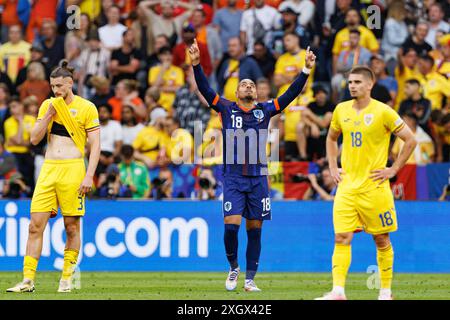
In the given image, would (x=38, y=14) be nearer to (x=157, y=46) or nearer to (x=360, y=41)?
(x=157, y=46)

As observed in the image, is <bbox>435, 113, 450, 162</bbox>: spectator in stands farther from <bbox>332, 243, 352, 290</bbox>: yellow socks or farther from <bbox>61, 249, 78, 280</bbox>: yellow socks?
<bbox>61, 249, 78, 280</bbox>: yellow socks

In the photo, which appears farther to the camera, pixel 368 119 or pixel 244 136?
pixel 244 136

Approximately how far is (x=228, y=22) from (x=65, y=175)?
1062 cm

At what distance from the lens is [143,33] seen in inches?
934

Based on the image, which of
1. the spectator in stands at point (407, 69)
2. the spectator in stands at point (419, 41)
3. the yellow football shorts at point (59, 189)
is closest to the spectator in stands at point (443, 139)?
the spectator in stands at point (407, 69)

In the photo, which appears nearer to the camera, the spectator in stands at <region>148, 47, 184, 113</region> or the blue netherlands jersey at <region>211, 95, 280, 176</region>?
the blue netherlands jersey at <region>211, 95, 280, 176</region>

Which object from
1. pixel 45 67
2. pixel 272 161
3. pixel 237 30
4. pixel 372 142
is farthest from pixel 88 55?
pixel 372 142

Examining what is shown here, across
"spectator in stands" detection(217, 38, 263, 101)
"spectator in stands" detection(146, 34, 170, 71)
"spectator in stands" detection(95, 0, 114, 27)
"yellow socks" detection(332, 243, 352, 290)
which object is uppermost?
"spectator in stands" detection(95, 0, 114, 27)

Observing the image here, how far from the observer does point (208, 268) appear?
18641 millimetres

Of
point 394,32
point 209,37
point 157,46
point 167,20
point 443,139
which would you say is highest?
point 167,20

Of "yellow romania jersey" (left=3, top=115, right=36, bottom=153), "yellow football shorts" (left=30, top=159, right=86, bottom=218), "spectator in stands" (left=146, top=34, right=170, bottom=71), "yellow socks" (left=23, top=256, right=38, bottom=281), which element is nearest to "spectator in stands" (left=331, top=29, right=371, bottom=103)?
"spectator in stands" (left=146, top=34, right=170, bottom=71)

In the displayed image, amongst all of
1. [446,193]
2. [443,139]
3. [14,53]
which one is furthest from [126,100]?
[446,193]

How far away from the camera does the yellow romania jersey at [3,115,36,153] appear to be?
21.2 m

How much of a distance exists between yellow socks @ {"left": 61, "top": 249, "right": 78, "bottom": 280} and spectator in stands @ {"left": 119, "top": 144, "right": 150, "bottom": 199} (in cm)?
644
